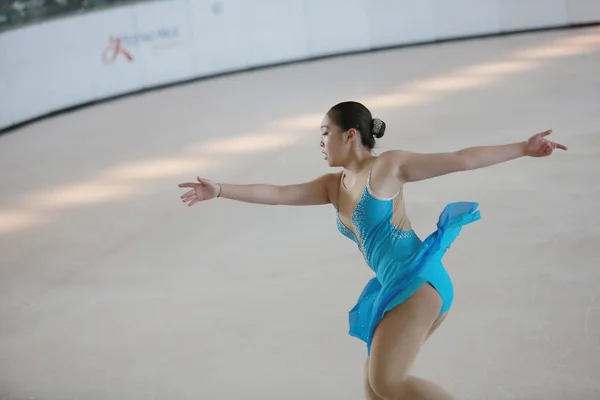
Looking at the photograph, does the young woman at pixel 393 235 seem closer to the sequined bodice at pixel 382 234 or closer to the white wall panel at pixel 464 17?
the sequined bodice at pixel 382 234

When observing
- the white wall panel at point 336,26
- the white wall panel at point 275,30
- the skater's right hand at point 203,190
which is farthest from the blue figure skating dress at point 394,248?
the white wall panel at point 336,26

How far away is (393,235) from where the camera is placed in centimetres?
373

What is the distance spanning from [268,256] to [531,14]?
10736mm

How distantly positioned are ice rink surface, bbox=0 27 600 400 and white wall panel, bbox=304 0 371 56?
371 cm

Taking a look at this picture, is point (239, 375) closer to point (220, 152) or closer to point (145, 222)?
point (145, 222)

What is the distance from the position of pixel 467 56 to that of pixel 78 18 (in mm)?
5613

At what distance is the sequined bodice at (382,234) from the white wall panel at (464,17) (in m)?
13.2

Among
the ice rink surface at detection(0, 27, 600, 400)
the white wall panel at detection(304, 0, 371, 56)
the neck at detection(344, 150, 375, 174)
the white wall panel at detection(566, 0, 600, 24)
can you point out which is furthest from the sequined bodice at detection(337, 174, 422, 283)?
the white wall panel at detection(566, 0, 600, 24)

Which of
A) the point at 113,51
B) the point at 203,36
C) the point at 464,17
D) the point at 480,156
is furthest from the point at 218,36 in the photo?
the point at 480,156

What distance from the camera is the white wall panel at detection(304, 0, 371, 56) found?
630 inches

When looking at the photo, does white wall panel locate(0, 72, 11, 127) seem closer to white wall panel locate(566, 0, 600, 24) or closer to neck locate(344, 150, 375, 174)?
white wall panel locate(566, 0, 600, 24)

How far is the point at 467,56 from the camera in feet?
48.1

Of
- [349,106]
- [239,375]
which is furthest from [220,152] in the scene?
[349,106]

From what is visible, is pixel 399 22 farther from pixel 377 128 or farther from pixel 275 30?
pixel 377 128
